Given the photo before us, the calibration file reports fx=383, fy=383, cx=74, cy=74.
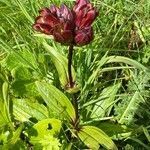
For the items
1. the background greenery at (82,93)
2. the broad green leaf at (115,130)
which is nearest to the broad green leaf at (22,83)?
the background greenery at (82,93)

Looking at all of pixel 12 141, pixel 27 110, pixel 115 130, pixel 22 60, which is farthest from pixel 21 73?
pixel 115 130

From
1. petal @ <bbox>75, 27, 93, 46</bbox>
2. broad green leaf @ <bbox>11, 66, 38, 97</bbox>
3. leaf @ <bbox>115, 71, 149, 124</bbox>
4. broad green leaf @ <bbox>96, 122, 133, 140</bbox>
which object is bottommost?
broad green leaf @ <bbox>96, 122, 133, 140</bbox>

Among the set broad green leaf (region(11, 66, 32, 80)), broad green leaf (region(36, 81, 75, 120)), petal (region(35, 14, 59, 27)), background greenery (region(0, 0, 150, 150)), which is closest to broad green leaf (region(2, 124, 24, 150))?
background greenery (region(0, 0, 150, 150))

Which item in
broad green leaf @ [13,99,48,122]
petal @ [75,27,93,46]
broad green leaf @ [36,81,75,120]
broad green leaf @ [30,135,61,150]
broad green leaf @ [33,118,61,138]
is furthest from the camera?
broad green leaf @ [13,99,48,122]

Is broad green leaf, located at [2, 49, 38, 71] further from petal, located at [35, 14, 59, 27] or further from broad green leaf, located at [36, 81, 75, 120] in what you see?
petal, located at [35, 14, 59, 27]

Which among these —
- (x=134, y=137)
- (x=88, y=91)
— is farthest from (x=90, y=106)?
(x=134, y=137)

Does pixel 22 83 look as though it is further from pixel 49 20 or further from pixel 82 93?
pixel 49 20

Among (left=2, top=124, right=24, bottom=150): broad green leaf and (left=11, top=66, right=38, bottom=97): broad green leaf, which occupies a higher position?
(left=11, top=66, right=38, bottom=97): broad green leaf

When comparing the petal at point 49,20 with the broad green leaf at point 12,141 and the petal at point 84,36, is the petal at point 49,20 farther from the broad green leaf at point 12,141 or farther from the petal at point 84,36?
the broad green leaf at point 12,141
